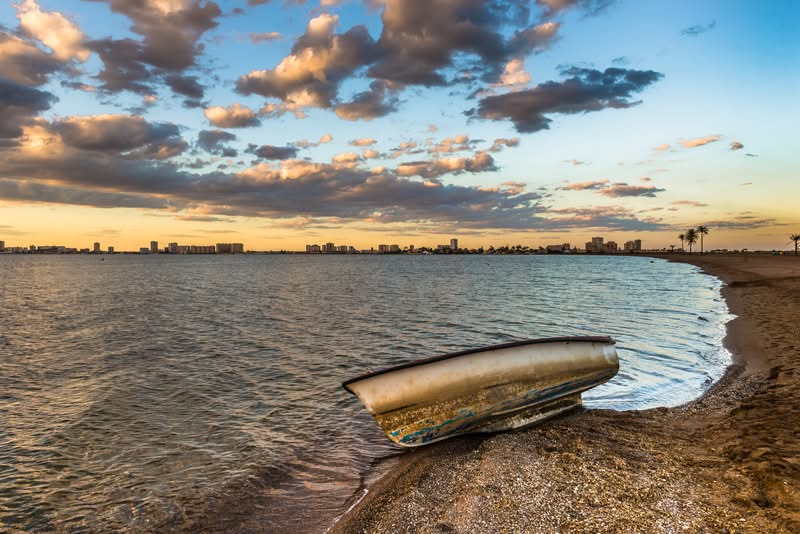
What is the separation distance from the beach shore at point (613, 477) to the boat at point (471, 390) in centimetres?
34

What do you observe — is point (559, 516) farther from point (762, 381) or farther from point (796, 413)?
point (762, 381)

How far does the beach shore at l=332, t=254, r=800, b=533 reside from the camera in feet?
15.6

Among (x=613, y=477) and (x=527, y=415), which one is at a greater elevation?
(x=613, y=477)

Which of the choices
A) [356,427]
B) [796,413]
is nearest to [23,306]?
[356,427]

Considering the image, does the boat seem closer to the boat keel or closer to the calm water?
the boat keel

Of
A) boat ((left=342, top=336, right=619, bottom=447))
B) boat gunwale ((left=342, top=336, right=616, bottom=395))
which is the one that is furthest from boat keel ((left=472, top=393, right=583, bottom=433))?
boat gunwale ((left=342, top=336, right=616, bottom=395))

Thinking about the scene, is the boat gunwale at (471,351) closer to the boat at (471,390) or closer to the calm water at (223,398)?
the boat at (471,390)

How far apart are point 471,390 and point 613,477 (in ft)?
8.27

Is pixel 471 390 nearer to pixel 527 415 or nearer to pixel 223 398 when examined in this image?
pixel 527 415

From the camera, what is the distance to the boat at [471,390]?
7.21 meters

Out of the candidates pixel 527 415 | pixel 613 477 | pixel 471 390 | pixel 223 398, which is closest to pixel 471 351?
pixel 471 390

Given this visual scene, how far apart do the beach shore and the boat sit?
0.34 metres

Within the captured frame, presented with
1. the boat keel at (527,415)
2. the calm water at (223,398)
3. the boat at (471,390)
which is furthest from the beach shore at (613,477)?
the calm water at (223,398)

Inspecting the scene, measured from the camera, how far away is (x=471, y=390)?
753cm
